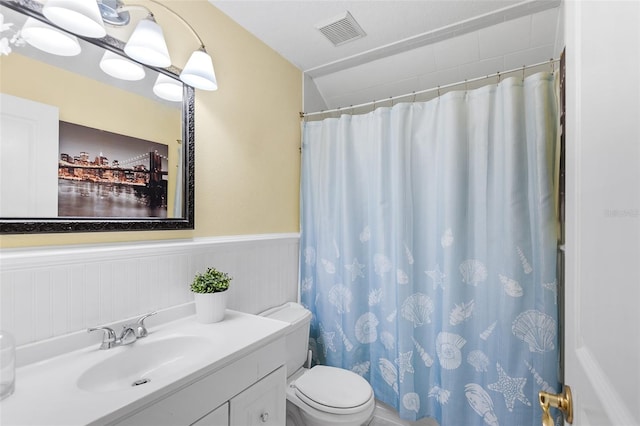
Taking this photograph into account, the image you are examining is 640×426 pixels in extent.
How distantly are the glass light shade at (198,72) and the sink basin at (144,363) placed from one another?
111 cm

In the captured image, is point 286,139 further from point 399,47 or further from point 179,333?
point 179,333

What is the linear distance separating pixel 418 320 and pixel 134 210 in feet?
5.04

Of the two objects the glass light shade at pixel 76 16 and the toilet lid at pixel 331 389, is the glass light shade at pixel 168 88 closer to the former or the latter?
the glass light shade at pixel 76 16

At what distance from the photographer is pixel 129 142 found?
122 cm

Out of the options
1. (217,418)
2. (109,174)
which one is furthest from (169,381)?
(109,174)

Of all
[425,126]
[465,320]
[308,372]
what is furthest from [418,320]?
[425,126]

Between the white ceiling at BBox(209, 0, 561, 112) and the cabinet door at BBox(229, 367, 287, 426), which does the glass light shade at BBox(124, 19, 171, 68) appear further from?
the cabinet door at BBox(229, 367, 287, 426)

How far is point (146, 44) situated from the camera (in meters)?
1.16

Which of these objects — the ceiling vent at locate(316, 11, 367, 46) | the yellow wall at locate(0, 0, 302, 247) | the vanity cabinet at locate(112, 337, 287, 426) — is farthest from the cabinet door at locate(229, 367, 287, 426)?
the ceiling vent at locate(316, 11, 367, 46)

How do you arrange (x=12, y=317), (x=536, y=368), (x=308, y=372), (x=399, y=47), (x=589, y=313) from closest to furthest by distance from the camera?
(x=589, y=313), (x=12, y=317), (x=536, y=368), (x=308, y=372), (x=399, y=47)

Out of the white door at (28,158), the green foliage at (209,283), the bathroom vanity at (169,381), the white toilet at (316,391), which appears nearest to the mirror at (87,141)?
the white door at (28,158)

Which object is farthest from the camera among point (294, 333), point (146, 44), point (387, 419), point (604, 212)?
point (387, 419)

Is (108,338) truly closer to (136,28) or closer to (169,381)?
(169,381)

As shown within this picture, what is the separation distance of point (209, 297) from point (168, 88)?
0.96 m
